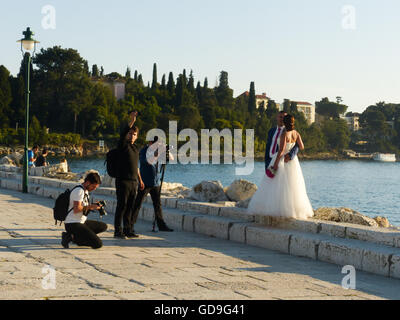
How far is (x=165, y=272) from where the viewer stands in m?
6.37

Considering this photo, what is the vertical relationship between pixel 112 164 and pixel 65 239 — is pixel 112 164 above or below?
above

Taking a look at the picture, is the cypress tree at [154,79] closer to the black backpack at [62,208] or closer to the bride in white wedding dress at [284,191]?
the bride in white wedding dress at [284,191]

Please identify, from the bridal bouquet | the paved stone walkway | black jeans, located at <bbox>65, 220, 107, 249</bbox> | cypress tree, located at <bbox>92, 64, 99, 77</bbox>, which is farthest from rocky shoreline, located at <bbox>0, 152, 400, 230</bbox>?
cypress tree, located at <bbox>92, 64, 99, 77</bbox>

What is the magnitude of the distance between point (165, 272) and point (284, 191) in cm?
288

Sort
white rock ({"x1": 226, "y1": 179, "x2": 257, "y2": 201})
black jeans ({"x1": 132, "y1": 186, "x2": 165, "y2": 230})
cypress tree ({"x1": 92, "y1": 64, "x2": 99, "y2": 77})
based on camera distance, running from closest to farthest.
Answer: black jeans ({"x1": 132, "y1": 186, "x2": 165, "y2": 230}) < white rock ({"x1": 226, "y1": 179, "x2": 257, "y2": 201}) < cypress tree ({"x1": 92, "y1": 64, "x2": 99, "y2": 77})

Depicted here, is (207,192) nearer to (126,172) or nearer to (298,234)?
(126,172)

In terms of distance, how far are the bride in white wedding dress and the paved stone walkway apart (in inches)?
26.7

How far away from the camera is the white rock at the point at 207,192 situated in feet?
40.2

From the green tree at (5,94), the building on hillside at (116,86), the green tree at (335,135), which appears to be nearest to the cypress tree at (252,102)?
the building on hillside at (116,86)

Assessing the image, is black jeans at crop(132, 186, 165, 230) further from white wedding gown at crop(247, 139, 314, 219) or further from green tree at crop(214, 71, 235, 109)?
green tree at crop(214, 71, 235, 109)

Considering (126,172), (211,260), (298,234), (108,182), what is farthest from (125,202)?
(108,182)

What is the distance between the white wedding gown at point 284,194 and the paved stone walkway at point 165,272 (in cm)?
68

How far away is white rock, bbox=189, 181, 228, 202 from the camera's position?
1225 centimetres
